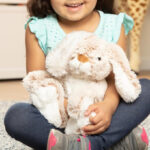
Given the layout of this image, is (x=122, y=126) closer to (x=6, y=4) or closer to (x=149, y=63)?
(x=6, y=4)

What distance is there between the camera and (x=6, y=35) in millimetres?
2051

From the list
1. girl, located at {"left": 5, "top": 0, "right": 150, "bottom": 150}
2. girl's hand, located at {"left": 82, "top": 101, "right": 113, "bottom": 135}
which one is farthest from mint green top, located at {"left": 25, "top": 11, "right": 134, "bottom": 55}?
girl's hand, located at {"left": 82, "top": 101, "right": 113, "bottom": 135}

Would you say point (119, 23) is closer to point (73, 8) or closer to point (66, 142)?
point (73, 8)

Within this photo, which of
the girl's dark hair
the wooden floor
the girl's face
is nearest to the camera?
the girl's face

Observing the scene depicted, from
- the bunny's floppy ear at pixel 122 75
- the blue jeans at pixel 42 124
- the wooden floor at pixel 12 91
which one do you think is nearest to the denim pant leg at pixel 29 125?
the blue jeans at pixel 42 124

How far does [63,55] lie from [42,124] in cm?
19

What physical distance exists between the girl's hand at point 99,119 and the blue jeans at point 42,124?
28mm

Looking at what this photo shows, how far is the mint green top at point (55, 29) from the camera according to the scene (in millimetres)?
972

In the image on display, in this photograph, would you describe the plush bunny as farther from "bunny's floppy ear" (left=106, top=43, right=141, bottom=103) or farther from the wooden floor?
the wooden floor

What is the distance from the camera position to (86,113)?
740 millimetres

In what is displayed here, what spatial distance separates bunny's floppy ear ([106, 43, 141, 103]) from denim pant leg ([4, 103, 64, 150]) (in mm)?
210

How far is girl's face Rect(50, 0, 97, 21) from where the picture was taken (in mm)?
925

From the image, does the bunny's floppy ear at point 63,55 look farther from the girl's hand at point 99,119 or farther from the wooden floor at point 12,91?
the wooden floor at point 12,91

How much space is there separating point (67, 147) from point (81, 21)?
1.45ft
